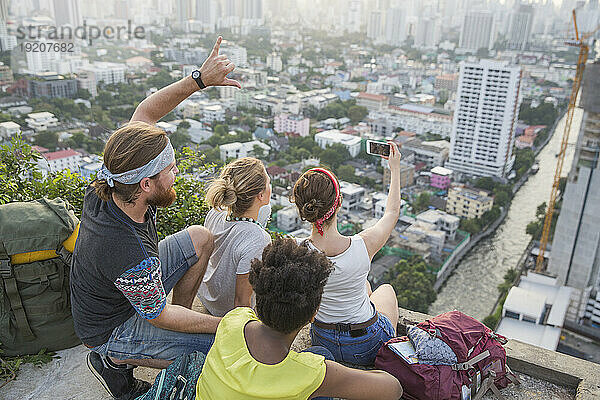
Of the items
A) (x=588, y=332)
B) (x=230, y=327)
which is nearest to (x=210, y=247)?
(x=230, y=327)

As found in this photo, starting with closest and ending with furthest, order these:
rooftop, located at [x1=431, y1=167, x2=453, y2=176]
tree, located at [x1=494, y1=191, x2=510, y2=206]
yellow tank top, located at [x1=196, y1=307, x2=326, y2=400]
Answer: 1. yellow tank top, located at [x1=196, y1=307, x2=326, y2=400]
2. tree, located at [x1=494, y1=191, x2=510, y2=206]
3. rooftop, located at [x1=431, y1=167, x2=453, y2=176]

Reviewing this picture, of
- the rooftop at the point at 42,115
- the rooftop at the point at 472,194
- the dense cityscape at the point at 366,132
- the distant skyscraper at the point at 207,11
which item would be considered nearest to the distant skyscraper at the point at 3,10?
the dense cityscape at the point at 366,132

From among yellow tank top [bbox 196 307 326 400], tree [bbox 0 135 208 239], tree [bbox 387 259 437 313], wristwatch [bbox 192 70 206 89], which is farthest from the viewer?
tree [bbox 387 259 437 313]

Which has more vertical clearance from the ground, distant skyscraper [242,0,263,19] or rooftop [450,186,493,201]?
distant skyscraper [242,0,263,19]

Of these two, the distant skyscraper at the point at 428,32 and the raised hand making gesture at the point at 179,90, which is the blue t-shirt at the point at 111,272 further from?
the distant skyscraper at the point at 428,32

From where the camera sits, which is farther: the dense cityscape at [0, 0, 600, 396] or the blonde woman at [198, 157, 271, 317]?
the dense cityscape at [0, 0, 600, 396]

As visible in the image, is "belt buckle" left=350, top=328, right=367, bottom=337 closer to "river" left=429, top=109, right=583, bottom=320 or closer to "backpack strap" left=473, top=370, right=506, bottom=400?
"backpack strap" left=473, top=370, right=506, bottom=400

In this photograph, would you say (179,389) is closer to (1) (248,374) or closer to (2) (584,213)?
(1) (248,374)

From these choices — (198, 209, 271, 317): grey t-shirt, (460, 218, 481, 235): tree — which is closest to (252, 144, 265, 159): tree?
(460, 218, 481, 235): tree
